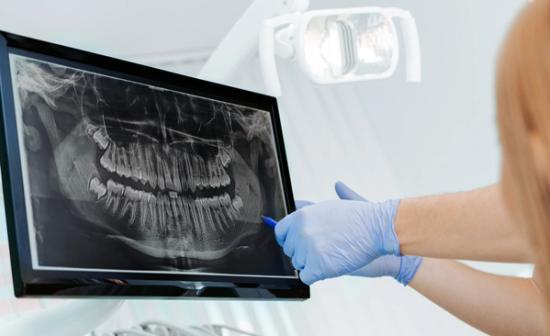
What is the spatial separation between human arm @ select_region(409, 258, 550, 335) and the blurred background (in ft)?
3.66

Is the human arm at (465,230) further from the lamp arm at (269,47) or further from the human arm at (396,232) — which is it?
the lamp arm at (269,47)

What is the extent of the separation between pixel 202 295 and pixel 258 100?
489 mm

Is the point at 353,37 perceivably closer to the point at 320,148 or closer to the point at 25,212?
the point at 25,212

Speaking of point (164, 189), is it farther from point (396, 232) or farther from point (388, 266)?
point (388, 266)

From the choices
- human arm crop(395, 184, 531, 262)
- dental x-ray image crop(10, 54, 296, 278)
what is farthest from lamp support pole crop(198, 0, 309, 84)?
human arm crop(395, 184, 531, 262)

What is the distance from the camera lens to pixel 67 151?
4.76ft

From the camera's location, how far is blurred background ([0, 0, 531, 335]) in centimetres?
310

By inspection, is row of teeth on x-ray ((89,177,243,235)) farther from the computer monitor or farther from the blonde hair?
the blonde hair

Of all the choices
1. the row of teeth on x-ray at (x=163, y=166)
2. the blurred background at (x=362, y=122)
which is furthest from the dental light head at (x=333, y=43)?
the blurred background at (x=362, y=122)

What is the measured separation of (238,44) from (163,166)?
418mm

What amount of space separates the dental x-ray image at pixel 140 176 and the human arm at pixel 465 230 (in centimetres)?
29

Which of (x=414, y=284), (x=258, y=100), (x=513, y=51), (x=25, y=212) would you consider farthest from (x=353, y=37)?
(x=513, y=51)

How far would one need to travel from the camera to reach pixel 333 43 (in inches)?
71.1

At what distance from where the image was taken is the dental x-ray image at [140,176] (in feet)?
4.58
